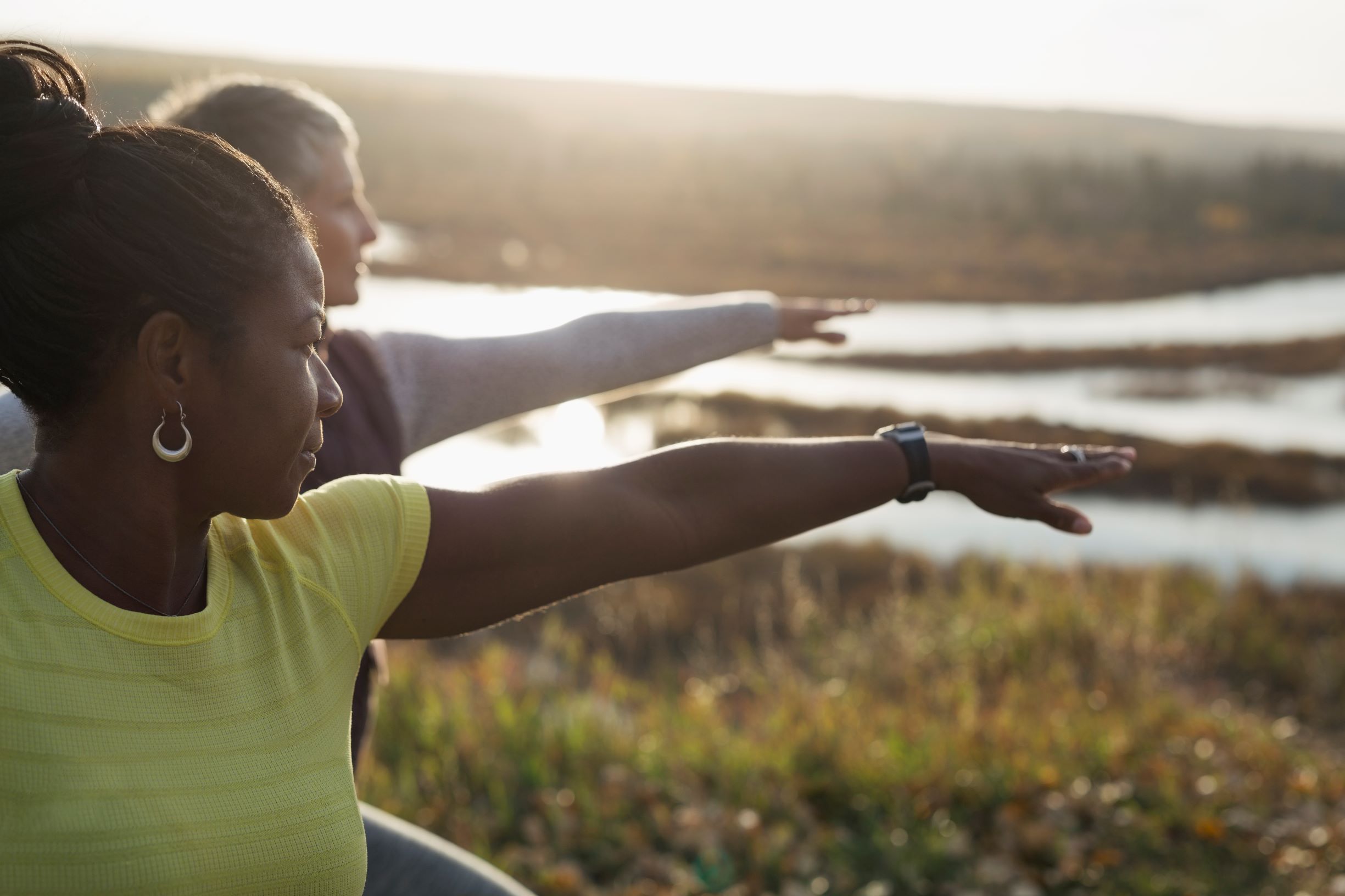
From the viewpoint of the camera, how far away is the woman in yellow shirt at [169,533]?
1.30 metres

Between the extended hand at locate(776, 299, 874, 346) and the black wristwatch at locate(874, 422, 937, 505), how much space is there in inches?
33.7

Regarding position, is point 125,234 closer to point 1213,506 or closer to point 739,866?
point 739,866

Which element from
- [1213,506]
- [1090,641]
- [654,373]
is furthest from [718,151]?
[654,373]

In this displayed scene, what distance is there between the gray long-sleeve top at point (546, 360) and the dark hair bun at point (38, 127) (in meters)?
0.99

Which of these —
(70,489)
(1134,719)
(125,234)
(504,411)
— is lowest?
(1134,719)

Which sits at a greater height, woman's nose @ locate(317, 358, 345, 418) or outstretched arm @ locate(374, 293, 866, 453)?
woman's nose @ locate(317, 358, 345, 418)

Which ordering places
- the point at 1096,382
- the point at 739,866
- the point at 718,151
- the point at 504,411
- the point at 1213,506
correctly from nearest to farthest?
the point at 504,411 → the point at 739,866 → the point at 1213,506 → the point at 1096,382 → the point at 718,151

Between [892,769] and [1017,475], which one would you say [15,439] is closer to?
[1017,475]

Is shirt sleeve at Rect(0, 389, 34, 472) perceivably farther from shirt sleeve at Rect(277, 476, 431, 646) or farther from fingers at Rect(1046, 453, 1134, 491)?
fingers at Rect(1046, 453, 1134, 491)

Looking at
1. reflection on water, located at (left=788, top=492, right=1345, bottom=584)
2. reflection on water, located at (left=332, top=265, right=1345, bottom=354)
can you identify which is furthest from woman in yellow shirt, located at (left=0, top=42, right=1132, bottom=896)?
reflection on water, located at (left=332, top=265, right=1345, bottom=354)

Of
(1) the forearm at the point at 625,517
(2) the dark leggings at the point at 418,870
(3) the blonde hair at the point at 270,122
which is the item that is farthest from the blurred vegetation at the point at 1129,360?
(2) the dark leggings at the point at 418,870

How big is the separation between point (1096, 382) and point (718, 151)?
28.1 meters

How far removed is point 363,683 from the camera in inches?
91.4

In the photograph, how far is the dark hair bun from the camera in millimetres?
1321
